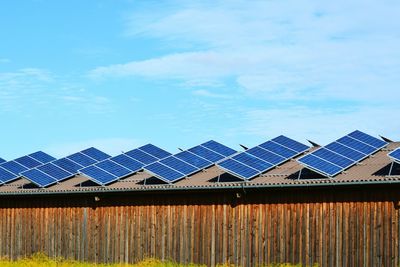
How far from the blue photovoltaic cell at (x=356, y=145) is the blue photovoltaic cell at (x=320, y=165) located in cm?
285

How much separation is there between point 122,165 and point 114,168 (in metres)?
0.73

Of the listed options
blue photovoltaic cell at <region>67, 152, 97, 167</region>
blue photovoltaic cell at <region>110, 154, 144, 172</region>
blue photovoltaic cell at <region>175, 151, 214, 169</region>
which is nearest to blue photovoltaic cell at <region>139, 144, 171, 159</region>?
blue photovoltaic cell at <region>110, 154, 144, 172</region>

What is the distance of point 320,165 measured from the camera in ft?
94.3

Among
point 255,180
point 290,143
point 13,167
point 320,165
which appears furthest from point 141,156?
point 320,165

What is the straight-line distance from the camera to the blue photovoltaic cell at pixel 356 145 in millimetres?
31592

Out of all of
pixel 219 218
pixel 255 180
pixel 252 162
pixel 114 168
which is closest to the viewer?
pixel 255 180

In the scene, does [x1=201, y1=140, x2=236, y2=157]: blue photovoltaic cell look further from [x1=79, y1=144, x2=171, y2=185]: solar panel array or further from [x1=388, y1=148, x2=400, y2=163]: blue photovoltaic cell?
[x1=388, y1=148, x2=400, y2=163]: blue photovoltaic cell

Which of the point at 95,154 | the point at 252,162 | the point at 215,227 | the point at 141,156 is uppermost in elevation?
the point at 95,154

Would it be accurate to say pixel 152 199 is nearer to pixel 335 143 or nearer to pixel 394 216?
pixel 335 143

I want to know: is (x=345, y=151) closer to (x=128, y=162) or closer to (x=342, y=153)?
(x=342, y=153)

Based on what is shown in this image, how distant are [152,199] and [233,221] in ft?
12.9

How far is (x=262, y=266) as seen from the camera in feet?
96.7

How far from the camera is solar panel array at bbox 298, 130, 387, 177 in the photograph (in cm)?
2864


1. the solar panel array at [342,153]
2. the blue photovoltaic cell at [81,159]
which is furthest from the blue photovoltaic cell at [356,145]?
the blue photovoltaic cell at [81,159]
